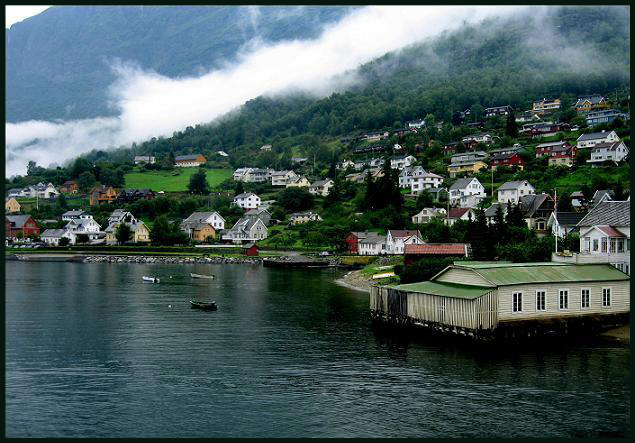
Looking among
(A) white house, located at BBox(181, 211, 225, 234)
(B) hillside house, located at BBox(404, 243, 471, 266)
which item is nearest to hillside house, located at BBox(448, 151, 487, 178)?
(A) white house, located at BBox(181, 211, 225, 234)

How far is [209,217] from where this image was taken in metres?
140

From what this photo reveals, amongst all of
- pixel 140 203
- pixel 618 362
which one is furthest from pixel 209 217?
pixel 618 362

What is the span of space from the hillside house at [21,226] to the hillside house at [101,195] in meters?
25.8

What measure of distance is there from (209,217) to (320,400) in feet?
371

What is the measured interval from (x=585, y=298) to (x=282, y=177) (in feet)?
452

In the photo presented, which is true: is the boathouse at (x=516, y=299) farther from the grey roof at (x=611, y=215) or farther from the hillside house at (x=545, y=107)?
the hillside house at (x=545, y=107)

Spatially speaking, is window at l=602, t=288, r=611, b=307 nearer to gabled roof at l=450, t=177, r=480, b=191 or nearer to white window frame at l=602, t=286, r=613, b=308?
white window frame at l=602, t=286, r=613, b=308

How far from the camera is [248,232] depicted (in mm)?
129625

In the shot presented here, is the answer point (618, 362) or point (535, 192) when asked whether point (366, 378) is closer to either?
point (618, 362)

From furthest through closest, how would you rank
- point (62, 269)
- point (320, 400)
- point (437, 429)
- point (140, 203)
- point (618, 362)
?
Result: point (140, 203) → point (62, 269) → point (618, 362) → point (320, 400) → point (437, 429)

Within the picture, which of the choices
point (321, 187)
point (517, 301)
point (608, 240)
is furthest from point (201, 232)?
point (517, 301)

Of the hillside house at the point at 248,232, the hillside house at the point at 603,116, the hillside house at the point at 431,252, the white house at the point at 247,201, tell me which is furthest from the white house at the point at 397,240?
the hillside house at the point at 603,116

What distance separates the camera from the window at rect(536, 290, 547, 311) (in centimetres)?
4144

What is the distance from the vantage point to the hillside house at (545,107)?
602ft
